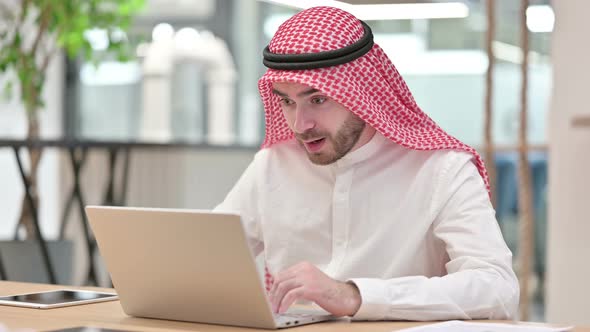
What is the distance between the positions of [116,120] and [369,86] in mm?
4289

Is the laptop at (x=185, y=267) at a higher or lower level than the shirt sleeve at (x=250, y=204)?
higher

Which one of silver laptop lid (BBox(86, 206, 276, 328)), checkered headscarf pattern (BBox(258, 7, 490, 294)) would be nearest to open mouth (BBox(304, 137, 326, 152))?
checkered headscarf pattern (BBox(258, 7, 490, 294))

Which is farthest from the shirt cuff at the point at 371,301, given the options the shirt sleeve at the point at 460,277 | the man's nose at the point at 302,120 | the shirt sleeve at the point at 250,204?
the shirt sleeve at the point at 250,204

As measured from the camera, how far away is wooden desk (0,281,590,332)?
5.86 feet

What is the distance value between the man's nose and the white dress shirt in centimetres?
16

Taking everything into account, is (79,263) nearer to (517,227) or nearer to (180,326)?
(517,227)

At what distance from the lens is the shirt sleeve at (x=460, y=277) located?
1903 millimetres

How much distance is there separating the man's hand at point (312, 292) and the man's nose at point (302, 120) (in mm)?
470

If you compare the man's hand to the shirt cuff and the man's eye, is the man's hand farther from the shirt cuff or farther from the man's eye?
the man's eye

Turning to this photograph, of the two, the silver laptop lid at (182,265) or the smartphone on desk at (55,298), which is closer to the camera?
the silver laptop lid at (182,265)

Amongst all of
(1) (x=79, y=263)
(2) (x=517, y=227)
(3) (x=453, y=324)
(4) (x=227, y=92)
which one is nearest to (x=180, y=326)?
(3) (x=453, y=324)

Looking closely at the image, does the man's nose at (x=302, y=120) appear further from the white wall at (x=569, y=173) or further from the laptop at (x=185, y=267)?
the white wall at (x=569, y=173)

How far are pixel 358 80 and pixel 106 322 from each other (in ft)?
2.52

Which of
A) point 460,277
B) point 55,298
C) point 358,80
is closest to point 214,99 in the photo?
point 358,80
